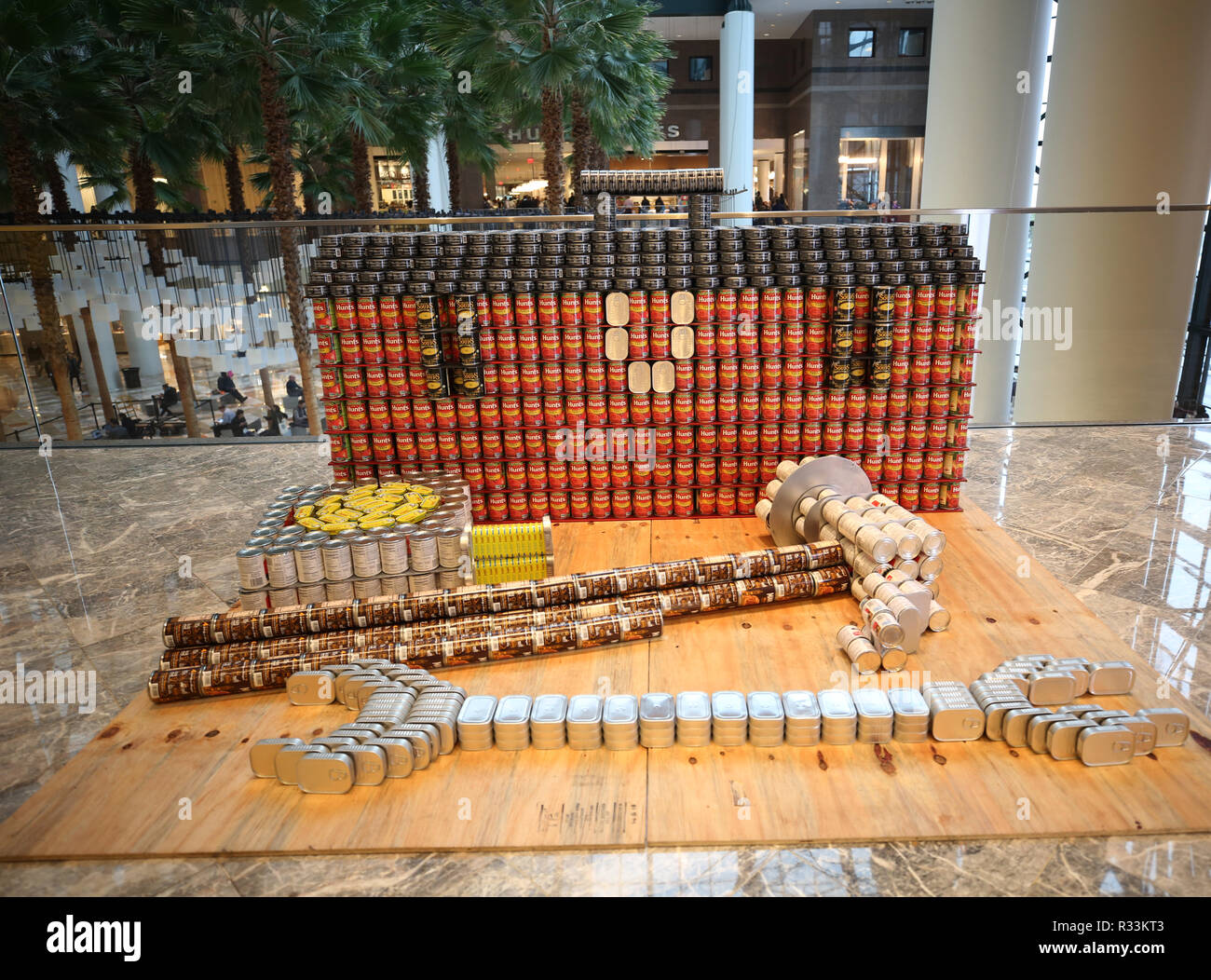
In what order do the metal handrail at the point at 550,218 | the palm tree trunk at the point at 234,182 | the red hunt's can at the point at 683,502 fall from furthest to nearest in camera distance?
the palm tree trunk at the point at 234,182
the metal handrail at the point at 550,218
the red hunt's can at the point at 683,502

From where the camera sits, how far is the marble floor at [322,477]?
2346 mm

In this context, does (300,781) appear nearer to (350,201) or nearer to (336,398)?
(336,398)

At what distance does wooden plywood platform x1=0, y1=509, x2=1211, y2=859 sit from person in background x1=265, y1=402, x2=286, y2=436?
243 inches

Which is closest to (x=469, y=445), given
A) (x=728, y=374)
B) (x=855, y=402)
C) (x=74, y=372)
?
(x=728, y=374)

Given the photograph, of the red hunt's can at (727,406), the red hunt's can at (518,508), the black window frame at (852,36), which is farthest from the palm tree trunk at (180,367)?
the black window frame at (852,36)

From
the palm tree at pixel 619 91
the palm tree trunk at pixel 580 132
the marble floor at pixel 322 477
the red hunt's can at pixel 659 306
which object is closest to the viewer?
the marble floor at pixel 322 477

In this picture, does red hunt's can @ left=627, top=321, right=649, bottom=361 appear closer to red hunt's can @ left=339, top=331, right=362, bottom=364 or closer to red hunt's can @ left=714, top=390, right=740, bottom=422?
red hunt's can @ left=714, top=390, right=740, bottom=422

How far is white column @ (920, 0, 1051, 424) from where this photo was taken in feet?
28.2

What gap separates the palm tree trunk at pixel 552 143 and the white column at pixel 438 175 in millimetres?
6668

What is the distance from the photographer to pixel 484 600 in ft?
11.9

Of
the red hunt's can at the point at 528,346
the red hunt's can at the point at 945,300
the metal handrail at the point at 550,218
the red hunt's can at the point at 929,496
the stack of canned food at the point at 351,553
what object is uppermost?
the metal handrail at the point at 550,218

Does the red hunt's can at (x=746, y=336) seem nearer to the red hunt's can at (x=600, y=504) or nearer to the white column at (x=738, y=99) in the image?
the red hunt's can at (x=600, y=504)

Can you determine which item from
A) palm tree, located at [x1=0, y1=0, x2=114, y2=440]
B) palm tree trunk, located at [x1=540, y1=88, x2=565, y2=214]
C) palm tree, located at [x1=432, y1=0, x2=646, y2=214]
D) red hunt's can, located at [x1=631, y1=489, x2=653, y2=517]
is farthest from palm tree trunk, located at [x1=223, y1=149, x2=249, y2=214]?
red hunt's can, located at [x1=631, y1=489, x2=653, y2=517]

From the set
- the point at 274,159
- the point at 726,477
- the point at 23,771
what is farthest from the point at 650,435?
the point at 274,159
